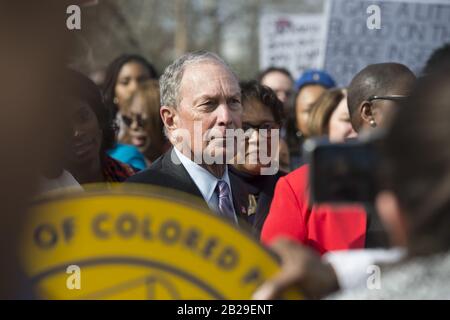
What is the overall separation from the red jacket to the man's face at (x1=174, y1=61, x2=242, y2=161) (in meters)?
0.38

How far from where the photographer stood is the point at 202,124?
396 cm

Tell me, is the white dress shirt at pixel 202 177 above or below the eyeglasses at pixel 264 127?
below

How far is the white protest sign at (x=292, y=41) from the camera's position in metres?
9.74

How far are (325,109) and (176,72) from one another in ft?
6.34

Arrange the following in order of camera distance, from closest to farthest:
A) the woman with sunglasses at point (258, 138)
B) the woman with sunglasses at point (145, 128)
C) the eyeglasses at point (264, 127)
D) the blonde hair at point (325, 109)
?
the woman with sunglasses at point (258, 138), the eyeglasses at point (264, 127), the woman with sunglasses at point (145, 128), the blonde hair at point (325, 109)

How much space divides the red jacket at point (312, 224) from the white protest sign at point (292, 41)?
6.12 m

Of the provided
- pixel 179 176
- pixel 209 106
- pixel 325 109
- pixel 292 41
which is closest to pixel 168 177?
pixel 179 176

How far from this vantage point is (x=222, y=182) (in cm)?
390

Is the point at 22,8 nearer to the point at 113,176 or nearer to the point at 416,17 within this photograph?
the point at 113,176

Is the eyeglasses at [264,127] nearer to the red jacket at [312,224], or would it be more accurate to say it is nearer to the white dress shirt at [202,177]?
the white dress shirt at [202,177]

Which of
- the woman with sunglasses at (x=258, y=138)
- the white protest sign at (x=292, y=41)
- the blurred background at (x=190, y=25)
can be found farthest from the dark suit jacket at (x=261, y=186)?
the blurred background at (x=190, y=25)

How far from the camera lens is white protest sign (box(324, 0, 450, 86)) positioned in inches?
294

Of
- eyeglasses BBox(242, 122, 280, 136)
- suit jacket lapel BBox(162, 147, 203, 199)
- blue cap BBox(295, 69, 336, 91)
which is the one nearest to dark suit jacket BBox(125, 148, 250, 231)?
suit jacket lapel BBox(162, 147, 203, 199)
